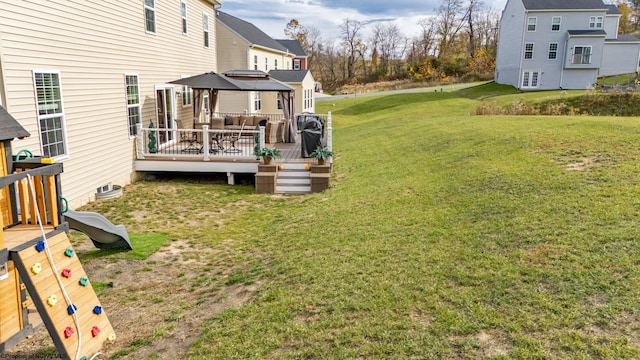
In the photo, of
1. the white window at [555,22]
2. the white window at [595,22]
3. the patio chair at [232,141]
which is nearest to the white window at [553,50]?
the white window at [555,22]

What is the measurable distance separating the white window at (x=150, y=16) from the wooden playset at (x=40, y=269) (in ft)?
30.0

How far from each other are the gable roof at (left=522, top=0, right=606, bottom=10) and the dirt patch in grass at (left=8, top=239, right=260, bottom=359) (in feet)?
122

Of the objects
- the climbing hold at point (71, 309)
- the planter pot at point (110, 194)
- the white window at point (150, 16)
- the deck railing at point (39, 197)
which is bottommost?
the planter pot at point (110, 194)

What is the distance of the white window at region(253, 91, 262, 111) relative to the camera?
24134 mm

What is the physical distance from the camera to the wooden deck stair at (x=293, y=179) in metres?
11.8

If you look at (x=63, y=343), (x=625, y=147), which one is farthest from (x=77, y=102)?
(x=625, y=147)

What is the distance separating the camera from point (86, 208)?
962 centimetres

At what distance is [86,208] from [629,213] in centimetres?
1018

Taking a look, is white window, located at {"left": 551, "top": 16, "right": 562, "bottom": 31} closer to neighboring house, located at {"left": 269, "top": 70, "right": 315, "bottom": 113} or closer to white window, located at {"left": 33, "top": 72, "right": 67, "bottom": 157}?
neighboring house, located at {"left": 269, "top": 70, "right": 315, "bottom": 113}

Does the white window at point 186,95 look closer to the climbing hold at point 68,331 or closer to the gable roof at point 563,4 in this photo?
the climbing hold at point 68,331

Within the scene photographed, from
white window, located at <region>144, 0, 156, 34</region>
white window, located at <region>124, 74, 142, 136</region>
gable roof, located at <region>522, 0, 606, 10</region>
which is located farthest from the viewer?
gable roof, located at <region>522, 0, 606, 10</region>

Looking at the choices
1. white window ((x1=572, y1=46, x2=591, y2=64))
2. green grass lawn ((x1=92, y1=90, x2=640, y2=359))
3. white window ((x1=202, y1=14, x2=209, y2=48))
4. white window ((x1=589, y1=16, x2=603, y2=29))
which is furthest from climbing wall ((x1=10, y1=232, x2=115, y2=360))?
white window ((x1=589, y1=16, x2=603, y2=29))

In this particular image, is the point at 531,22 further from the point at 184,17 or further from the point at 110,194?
the point at 110,194

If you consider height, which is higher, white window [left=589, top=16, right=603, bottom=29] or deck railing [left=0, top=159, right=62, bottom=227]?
white window [left=589, top=16, right=603, bottom=29]
